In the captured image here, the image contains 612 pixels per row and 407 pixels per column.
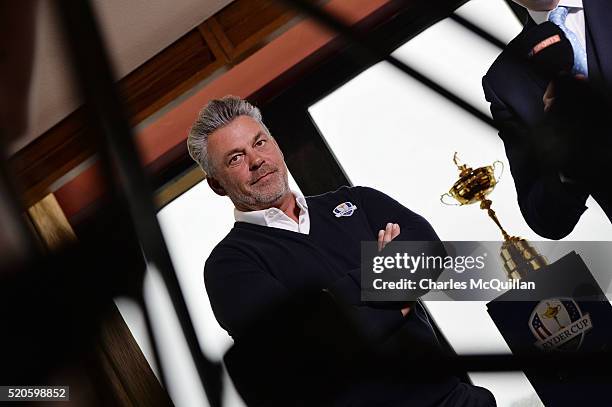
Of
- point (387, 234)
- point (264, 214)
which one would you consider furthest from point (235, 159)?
point (387, 234)

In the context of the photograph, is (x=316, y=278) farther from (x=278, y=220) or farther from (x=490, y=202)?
(x=490, y=202)

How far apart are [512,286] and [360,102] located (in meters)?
0.62

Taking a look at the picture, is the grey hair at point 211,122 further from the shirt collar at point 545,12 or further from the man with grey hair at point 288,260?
the shirt collar at point 545,12

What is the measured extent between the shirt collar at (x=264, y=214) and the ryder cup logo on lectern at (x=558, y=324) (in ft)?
1.67

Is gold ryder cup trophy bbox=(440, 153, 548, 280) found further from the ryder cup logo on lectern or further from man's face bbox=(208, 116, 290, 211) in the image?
man's face bbox=(208, 116, 290, 211)

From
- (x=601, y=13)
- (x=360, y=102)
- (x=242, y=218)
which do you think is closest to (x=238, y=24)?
(x=360, y=102)

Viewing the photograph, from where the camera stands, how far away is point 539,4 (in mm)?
1763

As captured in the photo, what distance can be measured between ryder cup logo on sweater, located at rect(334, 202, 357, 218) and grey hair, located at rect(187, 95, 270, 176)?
234 mm

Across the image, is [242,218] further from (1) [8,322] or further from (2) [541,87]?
(2) [541,87]

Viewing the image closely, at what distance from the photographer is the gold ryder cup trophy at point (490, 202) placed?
1.47m

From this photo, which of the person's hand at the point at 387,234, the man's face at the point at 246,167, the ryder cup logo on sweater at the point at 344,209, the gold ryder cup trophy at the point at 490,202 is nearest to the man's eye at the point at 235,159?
the man's face at the point at 246,167

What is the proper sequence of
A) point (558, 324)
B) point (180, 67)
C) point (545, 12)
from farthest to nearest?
point (180, 67) < point (545, 12) < point (558, 324)

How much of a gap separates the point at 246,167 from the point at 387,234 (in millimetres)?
330

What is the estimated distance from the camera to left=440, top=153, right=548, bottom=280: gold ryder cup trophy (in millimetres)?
1475
